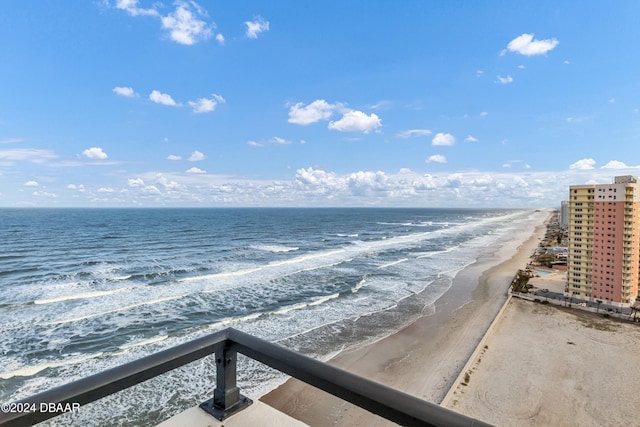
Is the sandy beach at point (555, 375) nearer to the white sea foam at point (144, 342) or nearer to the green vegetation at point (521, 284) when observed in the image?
the green vegetation at point (521, 284)

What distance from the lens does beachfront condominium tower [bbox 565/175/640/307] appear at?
858 inches

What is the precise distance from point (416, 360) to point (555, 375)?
5.37 m

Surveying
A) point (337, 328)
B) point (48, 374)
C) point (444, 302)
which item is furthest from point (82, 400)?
point (444, 302)

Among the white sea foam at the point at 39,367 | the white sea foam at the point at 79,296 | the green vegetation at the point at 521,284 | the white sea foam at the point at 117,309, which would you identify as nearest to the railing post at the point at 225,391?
the white sea foam at the point at 39,367

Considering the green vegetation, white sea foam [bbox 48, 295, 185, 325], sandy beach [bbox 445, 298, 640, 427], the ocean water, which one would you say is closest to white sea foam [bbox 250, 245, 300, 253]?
the ocean water

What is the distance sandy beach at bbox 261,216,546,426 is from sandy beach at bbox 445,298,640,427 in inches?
32.3

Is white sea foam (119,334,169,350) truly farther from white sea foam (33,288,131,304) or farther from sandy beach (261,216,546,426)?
white sea foam (33,288,131,304)

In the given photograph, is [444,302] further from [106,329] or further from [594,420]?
[106,329]

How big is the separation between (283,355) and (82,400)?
34.7 inches

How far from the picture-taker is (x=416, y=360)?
14.8 m

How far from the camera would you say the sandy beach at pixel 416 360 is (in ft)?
37.8

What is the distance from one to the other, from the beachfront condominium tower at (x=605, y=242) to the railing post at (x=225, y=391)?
27435mm

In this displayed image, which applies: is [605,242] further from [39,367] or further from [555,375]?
[39,367]

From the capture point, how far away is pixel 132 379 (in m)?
1.66
